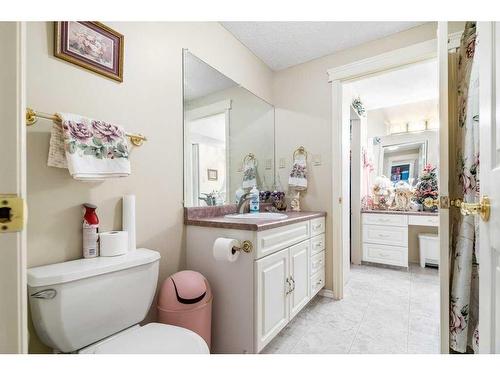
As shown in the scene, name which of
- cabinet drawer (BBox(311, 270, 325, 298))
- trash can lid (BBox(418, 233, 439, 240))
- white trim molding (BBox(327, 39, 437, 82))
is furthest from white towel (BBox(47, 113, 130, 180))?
trash can lid (BBox(418, 233, 439, 240))

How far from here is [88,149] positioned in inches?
38.7

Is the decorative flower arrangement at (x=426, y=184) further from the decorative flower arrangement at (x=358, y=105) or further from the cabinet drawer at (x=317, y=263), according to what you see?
the cabinet drawer at (x=317, y=263)

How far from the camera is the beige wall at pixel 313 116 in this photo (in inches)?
87.0

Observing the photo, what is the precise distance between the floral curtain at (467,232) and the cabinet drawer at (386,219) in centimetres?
189

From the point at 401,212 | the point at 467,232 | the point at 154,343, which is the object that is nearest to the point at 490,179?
the point at 467,232

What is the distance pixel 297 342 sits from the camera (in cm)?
153

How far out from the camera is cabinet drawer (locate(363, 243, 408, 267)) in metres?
2.96

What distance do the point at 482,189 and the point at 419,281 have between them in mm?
2444

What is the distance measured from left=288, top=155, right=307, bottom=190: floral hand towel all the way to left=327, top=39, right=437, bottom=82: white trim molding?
825 mm

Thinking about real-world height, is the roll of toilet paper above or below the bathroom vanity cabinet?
above

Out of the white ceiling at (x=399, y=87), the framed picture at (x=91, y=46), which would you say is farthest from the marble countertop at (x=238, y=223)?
the white ceiling at (x=399, y=87)

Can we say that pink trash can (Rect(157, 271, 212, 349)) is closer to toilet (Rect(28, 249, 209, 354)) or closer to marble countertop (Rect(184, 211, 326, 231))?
toilet (Rect(28, 249, 209, 354))
